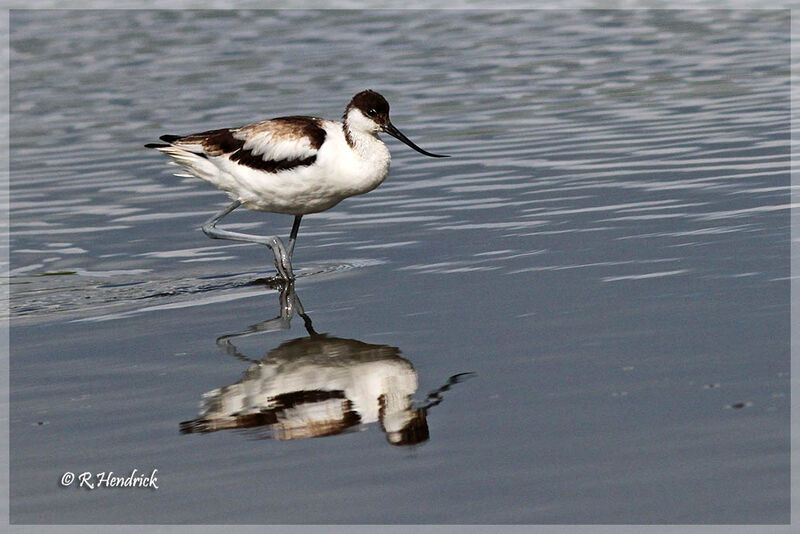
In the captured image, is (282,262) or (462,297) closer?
(462,297)

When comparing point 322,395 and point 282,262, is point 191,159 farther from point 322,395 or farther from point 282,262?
point 322,395

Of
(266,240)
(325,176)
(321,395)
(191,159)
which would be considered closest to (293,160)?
(325,176)

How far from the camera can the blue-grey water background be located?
5.84m

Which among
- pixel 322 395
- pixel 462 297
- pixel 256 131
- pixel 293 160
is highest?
pixel 256 131

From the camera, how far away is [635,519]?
5352mm

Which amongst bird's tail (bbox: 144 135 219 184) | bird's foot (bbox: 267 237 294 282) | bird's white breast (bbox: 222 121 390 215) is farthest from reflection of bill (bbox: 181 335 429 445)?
bird's tail (bbox: 144 135 219 184)

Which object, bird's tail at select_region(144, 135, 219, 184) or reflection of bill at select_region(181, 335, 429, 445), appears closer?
reflection of bill at select_region(181, 335, 429, 445)

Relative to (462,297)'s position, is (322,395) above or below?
above

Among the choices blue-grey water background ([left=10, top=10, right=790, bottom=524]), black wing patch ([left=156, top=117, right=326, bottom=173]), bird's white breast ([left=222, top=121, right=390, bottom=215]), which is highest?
black wing patch ([left=156, top=117, right=326, bottom=173])

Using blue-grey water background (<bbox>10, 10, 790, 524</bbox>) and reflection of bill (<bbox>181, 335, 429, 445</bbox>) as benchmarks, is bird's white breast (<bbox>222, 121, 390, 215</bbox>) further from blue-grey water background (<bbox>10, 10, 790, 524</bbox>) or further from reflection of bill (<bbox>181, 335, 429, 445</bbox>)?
reflection of bill (<bbox>181, 335, 429, 445</bbox>)

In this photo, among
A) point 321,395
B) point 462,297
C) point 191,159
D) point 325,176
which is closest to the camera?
point 321,395

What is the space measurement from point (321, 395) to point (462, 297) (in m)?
2.09

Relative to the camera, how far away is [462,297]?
9000mm

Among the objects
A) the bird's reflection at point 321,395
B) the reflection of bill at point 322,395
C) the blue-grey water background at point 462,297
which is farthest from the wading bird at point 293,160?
the reflection of bill at point 322,395
